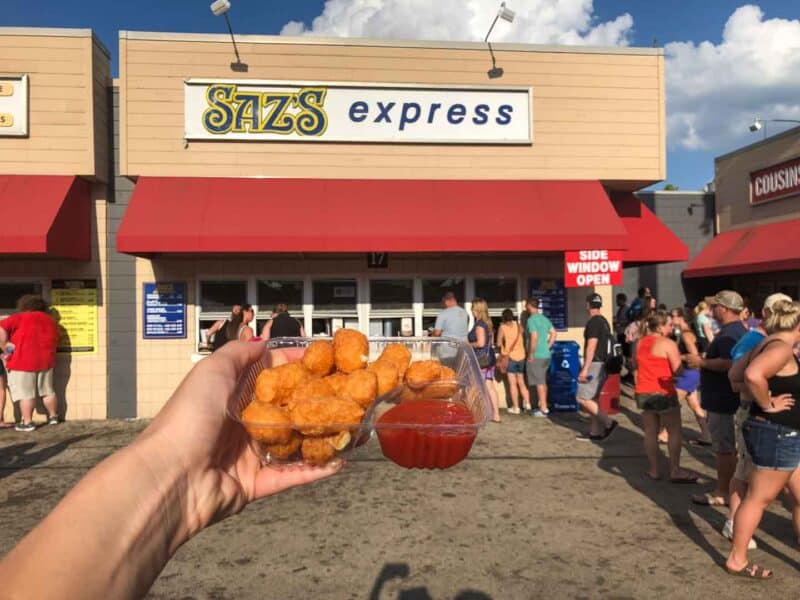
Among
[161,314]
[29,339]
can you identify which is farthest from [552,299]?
[29,339]

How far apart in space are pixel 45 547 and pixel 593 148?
9.42 meters

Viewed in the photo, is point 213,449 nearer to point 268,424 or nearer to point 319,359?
point 268,424

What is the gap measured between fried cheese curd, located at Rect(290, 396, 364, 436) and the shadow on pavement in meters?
6.07

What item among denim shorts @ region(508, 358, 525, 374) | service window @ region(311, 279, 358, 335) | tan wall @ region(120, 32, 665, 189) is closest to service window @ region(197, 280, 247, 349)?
service window @ region(311, 279, 358, 335)

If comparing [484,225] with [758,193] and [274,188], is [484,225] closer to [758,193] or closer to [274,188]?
[274,188]

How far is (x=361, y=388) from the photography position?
6.14ft

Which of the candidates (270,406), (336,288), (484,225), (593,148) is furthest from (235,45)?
(270,406)

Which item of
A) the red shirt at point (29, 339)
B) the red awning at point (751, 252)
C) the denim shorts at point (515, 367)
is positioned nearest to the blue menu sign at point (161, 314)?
the red shirt at point (29, 339)

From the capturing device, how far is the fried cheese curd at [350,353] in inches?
84.7

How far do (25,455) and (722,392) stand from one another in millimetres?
7833

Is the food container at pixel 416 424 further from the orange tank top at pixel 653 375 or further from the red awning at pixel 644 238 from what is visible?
the red awning at pixel 644 238

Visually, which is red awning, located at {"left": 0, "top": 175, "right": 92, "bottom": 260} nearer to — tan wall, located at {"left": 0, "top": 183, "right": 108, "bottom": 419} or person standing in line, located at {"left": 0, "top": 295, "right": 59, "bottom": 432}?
tan wall, located at {"left": 0, "top": 183, "right": 108, "bottom": 419}

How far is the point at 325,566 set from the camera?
3.93 metres

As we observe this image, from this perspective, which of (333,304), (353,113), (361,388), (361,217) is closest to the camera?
(361,388)
